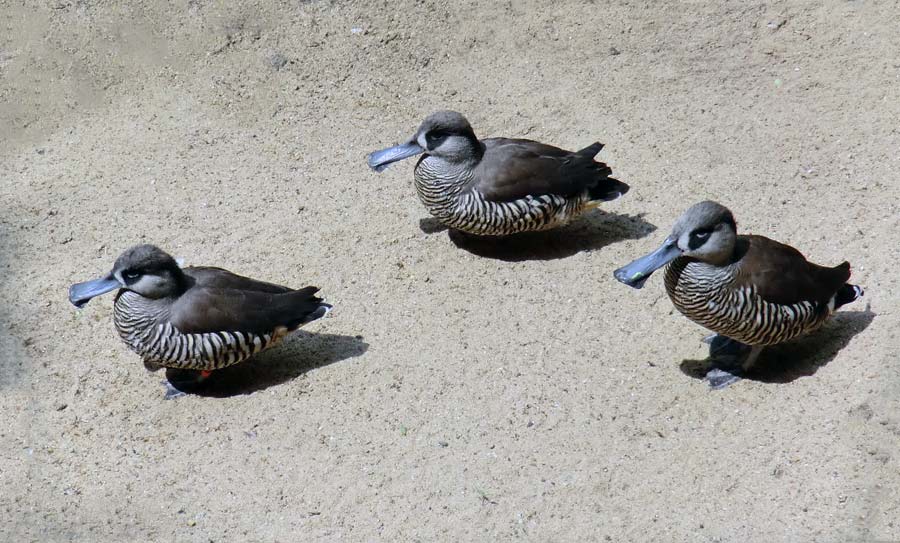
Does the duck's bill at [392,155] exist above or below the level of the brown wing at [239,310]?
above

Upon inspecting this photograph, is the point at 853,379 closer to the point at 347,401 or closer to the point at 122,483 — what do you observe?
the point at 347,401

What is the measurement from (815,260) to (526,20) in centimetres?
398

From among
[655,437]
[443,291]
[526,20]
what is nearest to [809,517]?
[655,437]

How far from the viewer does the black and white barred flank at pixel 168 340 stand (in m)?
6.52

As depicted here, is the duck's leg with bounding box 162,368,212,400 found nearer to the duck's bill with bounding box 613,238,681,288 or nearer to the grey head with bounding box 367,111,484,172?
the grey head with bounding box 367,111,484,172

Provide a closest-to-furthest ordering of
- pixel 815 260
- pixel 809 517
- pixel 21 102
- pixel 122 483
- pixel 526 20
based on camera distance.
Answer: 1. pixel 809 517
2. pixel 122 483
3. pixel 815 260
4. pixel 21 102
5. pixel 526 20

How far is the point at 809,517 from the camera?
561 cm

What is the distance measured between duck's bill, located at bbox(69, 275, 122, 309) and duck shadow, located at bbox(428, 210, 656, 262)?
255 cm

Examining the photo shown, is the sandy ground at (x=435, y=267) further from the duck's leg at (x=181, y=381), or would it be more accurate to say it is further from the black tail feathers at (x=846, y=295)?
the black tail feathers at (x=846, y=295)

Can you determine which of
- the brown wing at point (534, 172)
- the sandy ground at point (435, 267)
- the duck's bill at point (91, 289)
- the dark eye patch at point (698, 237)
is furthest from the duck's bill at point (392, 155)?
the dark eye patch at point (698, 237)

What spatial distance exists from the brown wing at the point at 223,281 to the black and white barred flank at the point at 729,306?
101 inches

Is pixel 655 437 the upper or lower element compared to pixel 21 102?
lower

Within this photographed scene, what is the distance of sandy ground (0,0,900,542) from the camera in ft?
19.4

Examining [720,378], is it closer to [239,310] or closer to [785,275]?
[785,275]
